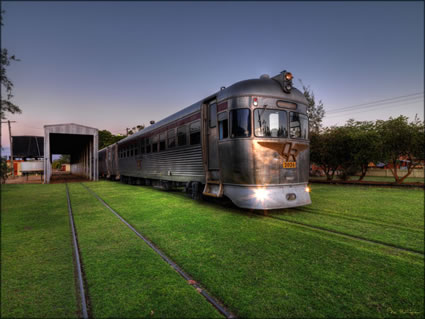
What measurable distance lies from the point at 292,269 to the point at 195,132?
18.9 ft

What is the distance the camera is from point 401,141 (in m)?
15.6

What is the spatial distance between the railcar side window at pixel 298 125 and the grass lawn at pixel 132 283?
15.6 feet

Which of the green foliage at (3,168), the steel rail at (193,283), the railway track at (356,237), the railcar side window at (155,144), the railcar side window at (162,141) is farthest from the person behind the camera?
the railcar side window at (155,144)

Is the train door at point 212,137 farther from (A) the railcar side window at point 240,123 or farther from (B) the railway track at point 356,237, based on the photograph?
(B) the railway track at point 356,237

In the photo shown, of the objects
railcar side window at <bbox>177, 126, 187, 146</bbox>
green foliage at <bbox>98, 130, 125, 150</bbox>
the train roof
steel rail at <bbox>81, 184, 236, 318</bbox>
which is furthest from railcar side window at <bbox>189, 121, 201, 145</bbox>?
green foliage at <bbox>98, 130, 125, 150</bbox>

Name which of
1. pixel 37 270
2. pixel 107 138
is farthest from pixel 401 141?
pixel 107 138

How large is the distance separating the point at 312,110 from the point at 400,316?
23284 millimetres

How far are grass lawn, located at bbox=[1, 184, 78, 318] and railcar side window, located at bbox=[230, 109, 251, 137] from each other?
14.2 ft

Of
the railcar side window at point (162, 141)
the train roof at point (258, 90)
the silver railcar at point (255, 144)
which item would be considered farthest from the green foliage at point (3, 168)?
the railcar side window at point (162, 141)

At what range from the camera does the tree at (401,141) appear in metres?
15.1

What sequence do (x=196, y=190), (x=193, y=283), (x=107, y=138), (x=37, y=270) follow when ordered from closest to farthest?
(x=193, y=283) < (x=37, y=270) < (x=196, y=190) < (x=107, y=138)

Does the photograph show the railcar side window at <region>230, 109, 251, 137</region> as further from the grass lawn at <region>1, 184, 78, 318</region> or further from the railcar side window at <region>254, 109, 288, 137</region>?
the grass lawn at <region>1, 184, 78, 318</region>

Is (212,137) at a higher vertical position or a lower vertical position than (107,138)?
lower

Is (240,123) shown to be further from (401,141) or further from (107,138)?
(107,138)
